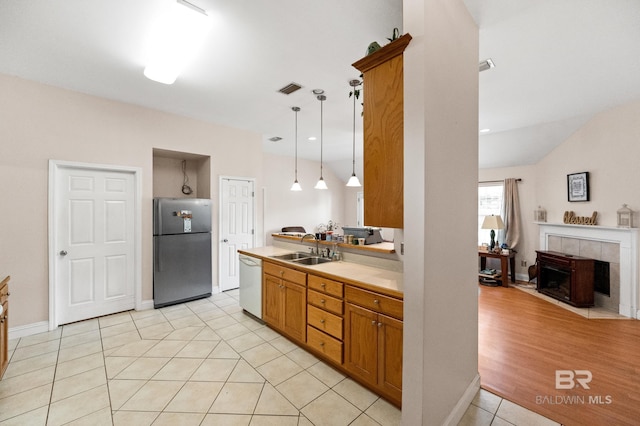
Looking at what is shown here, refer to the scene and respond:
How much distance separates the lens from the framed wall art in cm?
415

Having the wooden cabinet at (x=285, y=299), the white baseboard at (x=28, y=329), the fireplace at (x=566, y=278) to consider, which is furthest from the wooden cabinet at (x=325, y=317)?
the fireplace at (x=566, y=278)

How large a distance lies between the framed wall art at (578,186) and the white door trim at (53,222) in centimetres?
689

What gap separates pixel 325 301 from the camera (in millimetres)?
2402

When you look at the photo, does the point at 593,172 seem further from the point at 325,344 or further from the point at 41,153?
the point at 41,153

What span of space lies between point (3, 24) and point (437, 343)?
4.08m

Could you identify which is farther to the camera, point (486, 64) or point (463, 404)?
point (486, 64)

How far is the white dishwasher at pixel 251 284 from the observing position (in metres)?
3.29

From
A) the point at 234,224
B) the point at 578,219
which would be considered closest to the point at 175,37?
the point at 234,224

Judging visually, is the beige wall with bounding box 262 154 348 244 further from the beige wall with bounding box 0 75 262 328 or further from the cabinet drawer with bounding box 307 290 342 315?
the cabinet drawer with bounding box 307 290 342 315

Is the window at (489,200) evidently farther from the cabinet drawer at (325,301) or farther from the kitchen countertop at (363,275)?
the cabinet drawer at (325,301)

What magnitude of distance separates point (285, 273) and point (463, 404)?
6.17ft

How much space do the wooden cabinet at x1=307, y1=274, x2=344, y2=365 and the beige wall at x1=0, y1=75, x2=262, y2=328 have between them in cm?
280

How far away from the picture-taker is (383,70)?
1802mm

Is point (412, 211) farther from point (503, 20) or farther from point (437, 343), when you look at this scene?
point (503, 20)
